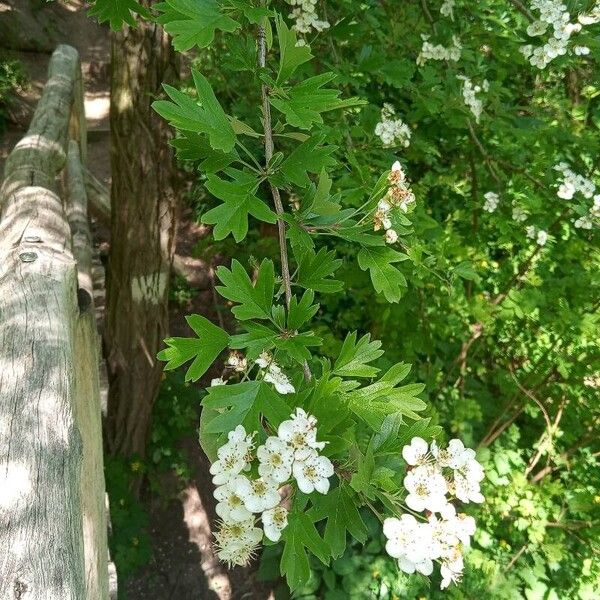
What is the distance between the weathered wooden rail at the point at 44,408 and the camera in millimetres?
976

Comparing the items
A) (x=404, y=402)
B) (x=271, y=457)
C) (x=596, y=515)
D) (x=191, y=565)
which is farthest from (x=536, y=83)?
(x=191, y=565)

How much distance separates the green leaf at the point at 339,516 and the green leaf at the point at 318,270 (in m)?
0.35

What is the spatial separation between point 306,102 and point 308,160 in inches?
3.9

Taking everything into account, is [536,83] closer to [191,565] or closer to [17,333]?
[17,333]

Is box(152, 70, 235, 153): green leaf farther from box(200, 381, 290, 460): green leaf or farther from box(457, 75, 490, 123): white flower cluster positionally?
box(457, 75, 490, 123): white flower cluster

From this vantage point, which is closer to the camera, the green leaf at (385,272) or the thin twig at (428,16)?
the green leaf at (385,272)

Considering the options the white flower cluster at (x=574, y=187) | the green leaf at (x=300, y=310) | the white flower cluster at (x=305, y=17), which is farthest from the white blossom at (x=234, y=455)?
the white flower cluster at (x=574, y=187)

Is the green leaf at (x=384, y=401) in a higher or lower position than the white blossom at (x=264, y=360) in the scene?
lower

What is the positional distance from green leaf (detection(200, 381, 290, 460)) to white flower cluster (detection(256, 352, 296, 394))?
27 millimetres

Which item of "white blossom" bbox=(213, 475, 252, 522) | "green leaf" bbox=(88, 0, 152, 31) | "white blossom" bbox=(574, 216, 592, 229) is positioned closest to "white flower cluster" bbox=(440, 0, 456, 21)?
"white blossom" bbox=(574, 216, 592, 229)

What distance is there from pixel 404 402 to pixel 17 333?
934 mm

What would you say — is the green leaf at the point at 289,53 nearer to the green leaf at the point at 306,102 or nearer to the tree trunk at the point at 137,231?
the green leaf at the point at 306,102

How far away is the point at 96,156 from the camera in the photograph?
6527 millimetres

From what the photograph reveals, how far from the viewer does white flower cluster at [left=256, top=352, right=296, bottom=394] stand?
1.03 m
